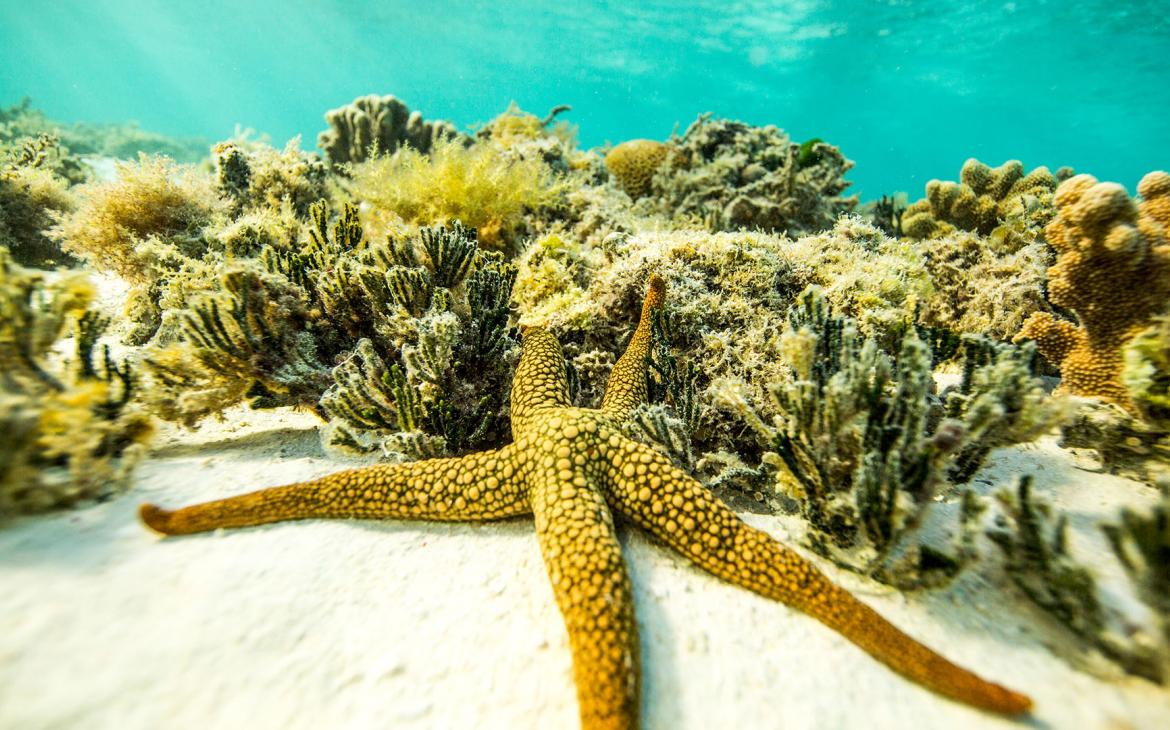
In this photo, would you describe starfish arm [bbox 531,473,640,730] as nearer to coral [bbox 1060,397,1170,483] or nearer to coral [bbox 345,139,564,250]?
coral [bbox 1060,397,1170,483]

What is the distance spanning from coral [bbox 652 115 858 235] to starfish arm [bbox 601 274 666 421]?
379cm

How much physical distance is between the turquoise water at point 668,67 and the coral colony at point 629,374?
436cm

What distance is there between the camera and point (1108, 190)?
8.98 ft

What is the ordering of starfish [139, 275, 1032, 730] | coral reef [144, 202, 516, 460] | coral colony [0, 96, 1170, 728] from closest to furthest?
starfish [139, 275, 1032, 730] → coral colony [0, 96, 1170, 728] → coral reef [144, 202, 516, 460]

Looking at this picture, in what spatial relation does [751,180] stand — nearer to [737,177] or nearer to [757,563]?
[737,177]

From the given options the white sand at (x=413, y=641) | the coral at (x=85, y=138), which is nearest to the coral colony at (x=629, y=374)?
the white sand at (x=413, y=641)

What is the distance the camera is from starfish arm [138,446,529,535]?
2451 millimetres

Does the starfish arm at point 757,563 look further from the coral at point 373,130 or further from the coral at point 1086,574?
the coral at point 373,130

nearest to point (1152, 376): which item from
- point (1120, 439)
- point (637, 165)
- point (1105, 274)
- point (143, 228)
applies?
point (1120, 439)

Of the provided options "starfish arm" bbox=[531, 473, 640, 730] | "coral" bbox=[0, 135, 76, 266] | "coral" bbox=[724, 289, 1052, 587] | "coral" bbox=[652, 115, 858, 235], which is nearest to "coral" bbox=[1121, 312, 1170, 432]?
"coral" bbox=[724, 289, 1052, 587]

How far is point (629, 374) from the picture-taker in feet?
10.4

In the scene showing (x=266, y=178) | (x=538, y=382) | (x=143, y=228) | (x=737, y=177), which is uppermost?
(x=737, y=177)

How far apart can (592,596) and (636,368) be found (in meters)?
1.68

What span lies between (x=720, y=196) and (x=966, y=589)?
6.30 m
